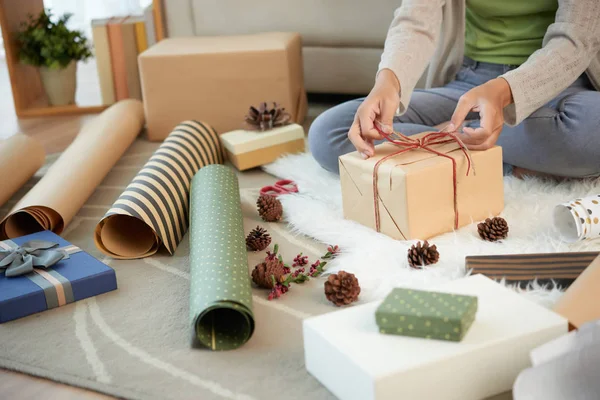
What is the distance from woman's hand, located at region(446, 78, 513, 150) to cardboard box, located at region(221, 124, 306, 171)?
2.13 ft

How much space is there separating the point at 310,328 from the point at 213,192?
541mm

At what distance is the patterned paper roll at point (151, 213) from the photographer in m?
1.24

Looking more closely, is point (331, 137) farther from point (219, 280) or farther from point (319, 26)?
point (319, 26)

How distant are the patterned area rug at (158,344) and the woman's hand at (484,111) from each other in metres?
0.32

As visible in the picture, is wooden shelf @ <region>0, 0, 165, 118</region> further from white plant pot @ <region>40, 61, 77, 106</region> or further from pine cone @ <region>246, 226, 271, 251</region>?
pine cone @ <region>246, 226, 271, 251</region>

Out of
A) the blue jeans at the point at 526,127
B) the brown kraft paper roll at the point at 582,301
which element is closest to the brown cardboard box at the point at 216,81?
the blue jeans at the point at 526,127

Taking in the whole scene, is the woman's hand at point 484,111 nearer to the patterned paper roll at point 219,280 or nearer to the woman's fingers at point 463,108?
the woman's fingers at point 463,108

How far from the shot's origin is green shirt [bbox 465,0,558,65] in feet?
4.58

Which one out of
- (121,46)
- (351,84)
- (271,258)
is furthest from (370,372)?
(121,46)

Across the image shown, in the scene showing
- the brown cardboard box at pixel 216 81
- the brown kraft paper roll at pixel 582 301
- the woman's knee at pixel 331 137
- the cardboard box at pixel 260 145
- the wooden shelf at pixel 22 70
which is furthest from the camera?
the wooden shelf at pixel 22 70

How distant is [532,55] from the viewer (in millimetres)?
1255

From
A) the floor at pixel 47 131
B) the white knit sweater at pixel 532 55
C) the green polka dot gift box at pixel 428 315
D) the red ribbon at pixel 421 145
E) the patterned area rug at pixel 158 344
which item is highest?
the white knit sweater at pixel 532 55

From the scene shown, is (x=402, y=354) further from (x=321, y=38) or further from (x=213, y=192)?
(x=321, y=38)

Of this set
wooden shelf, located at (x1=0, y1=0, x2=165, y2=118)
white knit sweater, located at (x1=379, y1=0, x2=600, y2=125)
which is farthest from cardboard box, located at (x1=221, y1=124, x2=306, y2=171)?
wooden shelf, located at (x1=0, y1=0, x2=165, y2=118)
